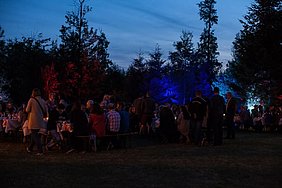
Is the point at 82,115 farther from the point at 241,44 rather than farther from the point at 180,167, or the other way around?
the point at 241,44

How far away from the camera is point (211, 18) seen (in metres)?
56.5

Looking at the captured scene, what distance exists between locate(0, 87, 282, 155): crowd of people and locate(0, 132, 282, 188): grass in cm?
69

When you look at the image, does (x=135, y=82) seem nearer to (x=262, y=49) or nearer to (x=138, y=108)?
(x=262, y=49)

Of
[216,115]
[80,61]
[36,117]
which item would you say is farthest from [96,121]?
[80,61]

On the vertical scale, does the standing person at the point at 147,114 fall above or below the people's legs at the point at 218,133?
above

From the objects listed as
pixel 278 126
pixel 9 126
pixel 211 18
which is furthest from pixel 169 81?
pixel 9 126

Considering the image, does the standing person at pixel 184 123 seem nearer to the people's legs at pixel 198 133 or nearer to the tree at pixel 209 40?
the people's legs at pixel 198 133

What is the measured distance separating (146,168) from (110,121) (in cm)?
433

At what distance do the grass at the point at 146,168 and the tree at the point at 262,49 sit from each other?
65.8 ft

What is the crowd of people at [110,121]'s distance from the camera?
12.6m

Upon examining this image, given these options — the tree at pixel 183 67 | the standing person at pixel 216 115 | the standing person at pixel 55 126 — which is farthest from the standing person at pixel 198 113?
the tree at pixel 183 67

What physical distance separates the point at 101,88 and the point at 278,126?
49.3ft

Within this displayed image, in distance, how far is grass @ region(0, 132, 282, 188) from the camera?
7980mm

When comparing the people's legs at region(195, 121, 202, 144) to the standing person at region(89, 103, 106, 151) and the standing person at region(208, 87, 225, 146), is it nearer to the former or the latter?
the standing person at region(208, 87, 225, 146)
